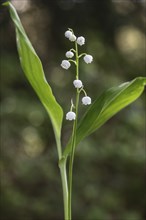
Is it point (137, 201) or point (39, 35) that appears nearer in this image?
point (137, 201)

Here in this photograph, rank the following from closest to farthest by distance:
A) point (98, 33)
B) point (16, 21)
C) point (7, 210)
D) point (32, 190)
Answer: point (16, 21)
point (7, 210)
point (32, 190)
point (98, 33)

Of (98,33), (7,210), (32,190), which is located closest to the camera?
(7,210)

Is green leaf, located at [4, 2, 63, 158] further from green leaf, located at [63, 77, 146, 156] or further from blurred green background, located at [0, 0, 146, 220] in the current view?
blurred green background, located at [0, 0, 146, 220]

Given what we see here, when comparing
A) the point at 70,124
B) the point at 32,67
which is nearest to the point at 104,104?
the point at 32,67

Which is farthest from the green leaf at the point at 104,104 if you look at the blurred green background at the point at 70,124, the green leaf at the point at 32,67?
the blurred green background at the point at 70,124

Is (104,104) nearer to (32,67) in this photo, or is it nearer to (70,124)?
(32,67)

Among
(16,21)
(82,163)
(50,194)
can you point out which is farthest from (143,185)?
(16,21)

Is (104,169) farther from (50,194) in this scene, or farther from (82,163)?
(50,194)

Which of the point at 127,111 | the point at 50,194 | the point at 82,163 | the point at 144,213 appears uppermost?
the point at 127,111
